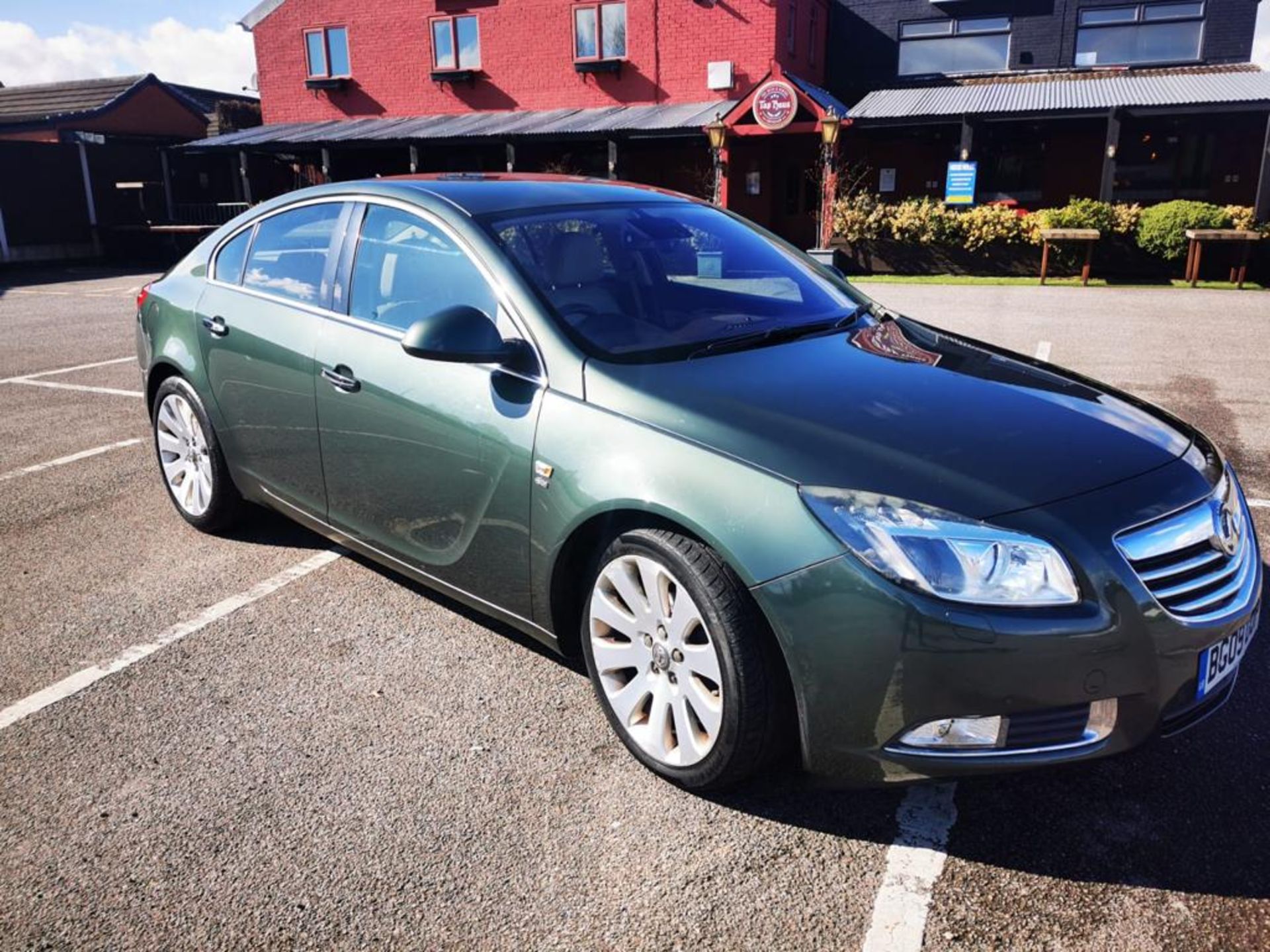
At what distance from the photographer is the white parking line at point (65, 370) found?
879 centimetres

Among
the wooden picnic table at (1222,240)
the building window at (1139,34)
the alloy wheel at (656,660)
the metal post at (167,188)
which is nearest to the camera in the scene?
the alloy wheel at (656,660)

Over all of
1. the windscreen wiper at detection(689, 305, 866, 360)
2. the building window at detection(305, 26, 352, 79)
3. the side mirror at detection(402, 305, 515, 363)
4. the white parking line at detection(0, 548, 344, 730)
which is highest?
the building window at detection(305, 26, 352, 79)

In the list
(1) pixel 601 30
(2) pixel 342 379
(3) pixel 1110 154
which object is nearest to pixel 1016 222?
(3) pixel 1110 154

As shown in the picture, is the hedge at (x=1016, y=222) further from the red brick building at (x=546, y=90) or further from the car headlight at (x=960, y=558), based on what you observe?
the car headlight at (x=960, y=558)

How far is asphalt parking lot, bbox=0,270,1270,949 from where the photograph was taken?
2262 millimetres

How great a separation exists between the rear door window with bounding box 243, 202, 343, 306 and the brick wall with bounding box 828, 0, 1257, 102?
2559cm

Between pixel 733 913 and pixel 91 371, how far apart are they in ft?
28.8

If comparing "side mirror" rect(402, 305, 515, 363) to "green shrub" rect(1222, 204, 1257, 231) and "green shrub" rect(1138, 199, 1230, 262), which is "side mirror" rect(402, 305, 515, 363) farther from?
"green shrub" rect(1222, 204, 1257, 231)

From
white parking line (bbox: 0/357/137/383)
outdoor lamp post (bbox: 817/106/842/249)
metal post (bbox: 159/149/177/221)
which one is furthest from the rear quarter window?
metal post (bbox: 159/149/177/221)

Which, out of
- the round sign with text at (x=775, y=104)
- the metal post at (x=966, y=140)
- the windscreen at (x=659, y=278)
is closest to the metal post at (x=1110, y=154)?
the metal post at (x=966, y=140)

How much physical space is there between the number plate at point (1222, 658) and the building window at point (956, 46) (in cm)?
2683

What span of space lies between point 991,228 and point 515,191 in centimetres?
1620

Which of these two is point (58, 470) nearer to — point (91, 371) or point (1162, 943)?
point (91, 371)

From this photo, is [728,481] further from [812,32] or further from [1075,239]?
[812,32]
